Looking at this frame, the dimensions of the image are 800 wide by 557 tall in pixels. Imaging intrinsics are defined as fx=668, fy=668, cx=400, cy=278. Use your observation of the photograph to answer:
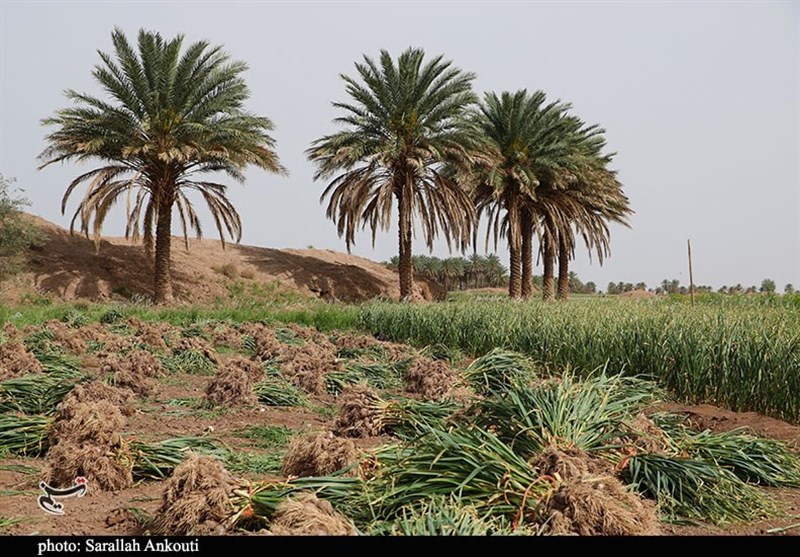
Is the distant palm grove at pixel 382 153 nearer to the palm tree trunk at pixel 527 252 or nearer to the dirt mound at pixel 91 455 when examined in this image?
the palm tree trunk at pixel 527 252

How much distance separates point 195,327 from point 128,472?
1029 cm

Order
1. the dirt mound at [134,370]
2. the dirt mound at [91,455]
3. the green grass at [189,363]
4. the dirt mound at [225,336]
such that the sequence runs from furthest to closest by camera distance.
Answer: the dirt mound at [225,336], the green grass at [189,363], the dirt mound at [134,370], the dirt mound at [91,455]

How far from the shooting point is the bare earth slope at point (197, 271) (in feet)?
74.1

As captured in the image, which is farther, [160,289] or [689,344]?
[160,289]

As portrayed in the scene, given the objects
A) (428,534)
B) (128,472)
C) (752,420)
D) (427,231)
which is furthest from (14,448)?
(427,231)

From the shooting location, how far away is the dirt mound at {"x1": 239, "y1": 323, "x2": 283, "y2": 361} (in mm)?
10672

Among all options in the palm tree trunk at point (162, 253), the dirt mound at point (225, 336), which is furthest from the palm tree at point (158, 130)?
the dirt mound at point (225, 336)

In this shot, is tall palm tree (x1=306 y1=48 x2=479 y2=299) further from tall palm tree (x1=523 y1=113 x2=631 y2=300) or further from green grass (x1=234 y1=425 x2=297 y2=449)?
green grass (x1=234 y1=425 x2=297 y2=449)

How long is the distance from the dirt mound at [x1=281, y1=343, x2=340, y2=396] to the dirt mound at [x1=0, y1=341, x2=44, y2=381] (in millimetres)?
2929

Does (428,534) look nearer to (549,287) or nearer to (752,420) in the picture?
(752,420)

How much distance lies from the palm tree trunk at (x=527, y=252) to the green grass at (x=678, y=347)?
1263 centimetres

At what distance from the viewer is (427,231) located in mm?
22844

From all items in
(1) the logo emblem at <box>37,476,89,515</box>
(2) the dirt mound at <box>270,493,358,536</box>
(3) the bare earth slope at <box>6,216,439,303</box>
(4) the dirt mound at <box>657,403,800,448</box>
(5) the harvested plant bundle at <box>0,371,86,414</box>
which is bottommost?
(1) the logo emblem at <box>37,476,89,515</box>
